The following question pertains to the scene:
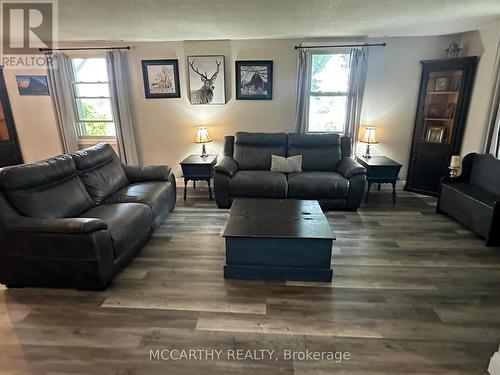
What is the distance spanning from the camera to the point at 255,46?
4.37 metres

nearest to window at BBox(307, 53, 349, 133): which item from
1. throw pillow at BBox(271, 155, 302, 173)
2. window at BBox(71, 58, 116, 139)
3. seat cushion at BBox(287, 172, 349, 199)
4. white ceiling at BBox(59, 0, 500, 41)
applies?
white ceiling at BBox(59, 0, 500, 41)

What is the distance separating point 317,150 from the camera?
4270 mm

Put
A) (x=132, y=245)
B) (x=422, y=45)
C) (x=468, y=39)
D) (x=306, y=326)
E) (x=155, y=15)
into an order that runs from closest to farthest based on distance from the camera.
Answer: (x=306, y=326) → (x=132, y=245) → (x=155, y=15) → (x=468, y=39) → (x=422, y=45)

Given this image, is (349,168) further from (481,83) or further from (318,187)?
(481,83)

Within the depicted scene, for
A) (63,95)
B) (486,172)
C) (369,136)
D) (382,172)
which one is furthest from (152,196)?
(486,172)

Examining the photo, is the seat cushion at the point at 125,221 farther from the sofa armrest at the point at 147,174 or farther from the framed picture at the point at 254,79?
the framed picture at the point at 254,79

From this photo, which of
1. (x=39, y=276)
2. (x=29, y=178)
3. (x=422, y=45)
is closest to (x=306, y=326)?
(x=39, y=276)

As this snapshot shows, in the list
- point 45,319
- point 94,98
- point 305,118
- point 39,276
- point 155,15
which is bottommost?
point 45,319

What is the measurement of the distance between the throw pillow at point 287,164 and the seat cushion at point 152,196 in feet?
5.08

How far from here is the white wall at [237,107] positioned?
14.1 ft

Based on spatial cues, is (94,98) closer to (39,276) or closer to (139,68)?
(139,68)

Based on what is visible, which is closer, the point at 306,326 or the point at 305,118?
the point at 306,326

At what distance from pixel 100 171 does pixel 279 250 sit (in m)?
2.33

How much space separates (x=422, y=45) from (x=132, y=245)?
15.7ft
